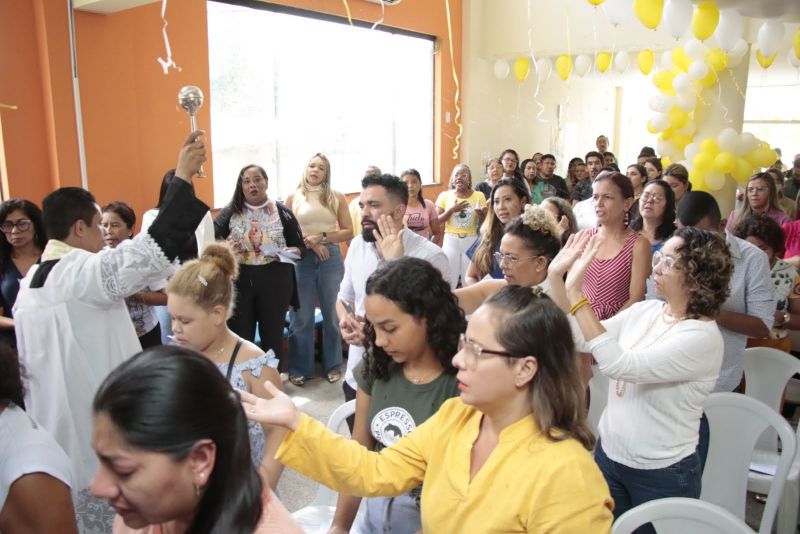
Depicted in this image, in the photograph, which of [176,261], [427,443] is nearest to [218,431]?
[427,443]

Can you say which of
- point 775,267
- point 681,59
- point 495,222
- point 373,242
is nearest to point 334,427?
point 373,242

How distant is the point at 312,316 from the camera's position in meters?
4.45

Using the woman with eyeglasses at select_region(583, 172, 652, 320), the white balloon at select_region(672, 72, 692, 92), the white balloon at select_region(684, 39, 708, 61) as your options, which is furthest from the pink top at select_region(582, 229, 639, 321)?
the white balloon at select_region(684, 39, 708, 61)

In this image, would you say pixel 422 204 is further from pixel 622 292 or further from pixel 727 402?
pixel 727 402

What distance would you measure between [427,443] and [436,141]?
7.62 m

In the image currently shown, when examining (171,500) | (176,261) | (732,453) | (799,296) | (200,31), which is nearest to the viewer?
(171,500)

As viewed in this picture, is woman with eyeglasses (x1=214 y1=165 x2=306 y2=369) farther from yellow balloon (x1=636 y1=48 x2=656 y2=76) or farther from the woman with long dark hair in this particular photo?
yellow balloon (x1=636 y1=48 x2=656 y2=76)

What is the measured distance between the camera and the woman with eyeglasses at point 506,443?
1.13m

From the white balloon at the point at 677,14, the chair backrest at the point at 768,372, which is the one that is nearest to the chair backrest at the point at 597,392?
the chair backrest at the point at 768,372

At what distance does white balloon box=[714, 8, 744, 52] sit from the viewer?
5207 millimetres

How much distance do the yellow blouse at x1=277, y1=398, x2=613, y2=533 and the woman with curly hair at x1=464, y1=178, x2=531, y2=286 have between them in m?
1.86

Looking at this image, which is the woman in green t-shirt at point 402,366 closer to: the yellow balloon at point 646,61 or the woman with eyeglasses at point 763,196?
the woman with eyeglasses at point 763,196

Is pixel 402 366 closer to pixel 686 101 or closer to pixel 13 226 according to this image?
pixel 13 226

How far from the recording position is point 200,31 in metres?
5.20
